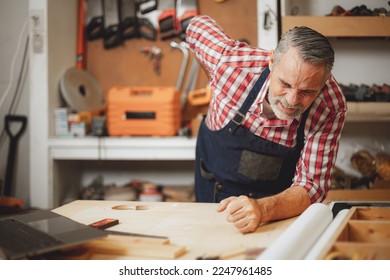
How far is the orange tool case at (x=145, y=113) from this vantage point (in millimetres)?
2678

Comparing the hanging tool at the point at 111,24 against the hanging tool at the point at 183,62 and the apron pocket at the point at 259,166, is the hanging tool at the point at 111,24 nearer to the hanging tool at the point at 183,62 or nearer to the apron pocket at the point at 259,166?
the hanging tool at the point at 183,62

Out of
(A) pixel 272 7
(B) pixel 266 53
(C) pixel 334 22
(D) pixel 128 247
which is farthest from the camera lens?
(A) pixel 272 7

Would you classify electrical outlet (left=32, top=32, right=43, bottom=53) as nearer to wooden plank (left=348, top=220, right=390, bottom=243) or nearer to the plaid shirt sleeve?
the plaid shirt sleeve

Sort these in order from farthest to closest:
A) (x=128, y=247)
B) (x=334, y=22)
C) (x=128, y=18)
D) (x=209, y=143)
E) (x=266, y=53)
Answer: (x=128, y=18) < (x=334, y=22) < (x=209, y=143) < (x=266, y=53) < (x=128, y=247)

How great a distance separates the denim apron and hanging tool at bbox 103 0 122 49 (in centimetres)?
155

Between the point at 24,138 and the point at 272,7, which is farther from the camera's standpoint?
the point at 24,138

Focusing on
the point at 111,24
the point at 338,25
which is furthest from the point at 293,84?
the point at 111,24

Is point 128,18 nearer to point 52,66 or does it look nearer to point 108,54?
point 108,54

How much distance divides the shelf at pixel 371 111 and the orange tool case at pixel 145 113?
0.98 meters

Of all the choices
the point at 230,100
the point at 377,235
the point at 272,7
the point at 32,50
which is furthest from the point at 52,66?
the point at 377,235

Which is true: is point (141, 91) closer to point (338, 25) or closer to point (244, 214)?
point (338, 25)

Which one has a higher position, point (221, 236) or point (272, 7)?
point (272, 7)

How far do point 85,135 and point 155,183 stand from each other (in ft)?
2.04

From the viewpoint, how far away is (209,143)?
5.62 ft
